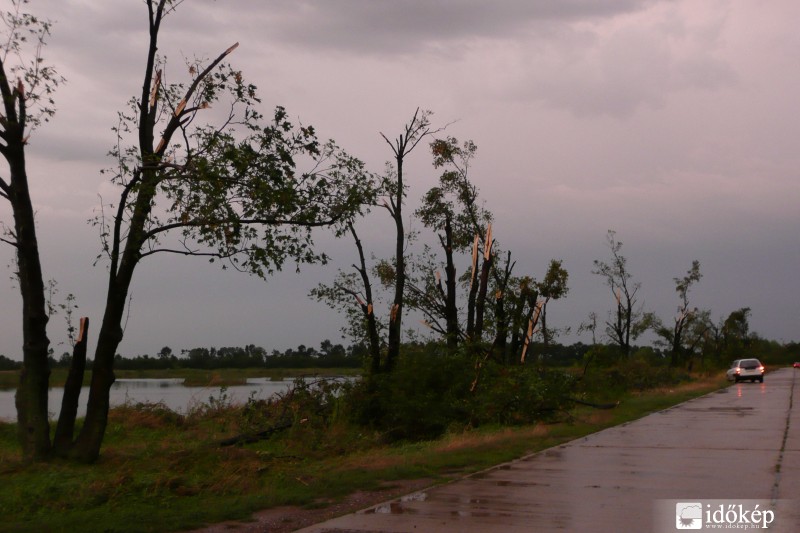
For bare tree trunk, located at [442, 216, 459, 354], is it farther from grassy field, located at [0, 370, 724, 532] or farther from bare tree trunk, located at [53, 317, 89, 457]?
bare tree trunk, located at [53, 317, 89, 457]

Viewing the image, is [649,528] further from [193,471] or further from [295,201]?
[295,201]

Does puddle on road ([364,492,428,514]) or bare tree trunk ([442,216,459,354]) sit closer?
puddle on road ([364,492,428,514])

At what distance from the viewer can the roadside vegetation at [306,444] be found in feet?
35.2

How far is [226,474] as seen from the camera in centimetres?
1270

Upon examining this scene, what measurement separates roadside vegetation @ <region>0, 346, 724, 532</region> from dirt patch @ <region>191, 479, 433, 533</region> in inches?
7.6

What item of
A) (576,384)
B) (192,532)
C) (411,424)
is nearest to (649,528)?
(192,532)

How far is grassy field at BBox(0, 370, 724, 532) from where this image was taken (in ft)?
33.0

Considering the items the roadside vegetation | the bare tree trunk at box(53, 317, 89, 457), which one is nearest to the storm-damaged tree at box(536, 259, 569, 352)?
the roadside vegetation

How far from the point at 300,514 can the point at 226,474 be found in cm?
288

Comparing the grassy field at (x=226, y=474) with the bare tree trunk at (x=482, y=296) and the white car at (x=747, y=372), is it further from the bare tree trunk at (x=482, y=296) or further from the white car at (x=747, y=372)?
the white car at (x=747, y=372)

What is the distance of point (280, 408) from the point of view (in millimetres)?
22438

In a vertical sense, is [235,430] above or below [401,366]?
below

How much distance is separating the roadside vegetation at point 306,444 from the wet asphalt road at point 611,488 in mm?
1053

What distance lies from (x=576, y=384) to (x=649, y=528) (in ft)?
59.9
